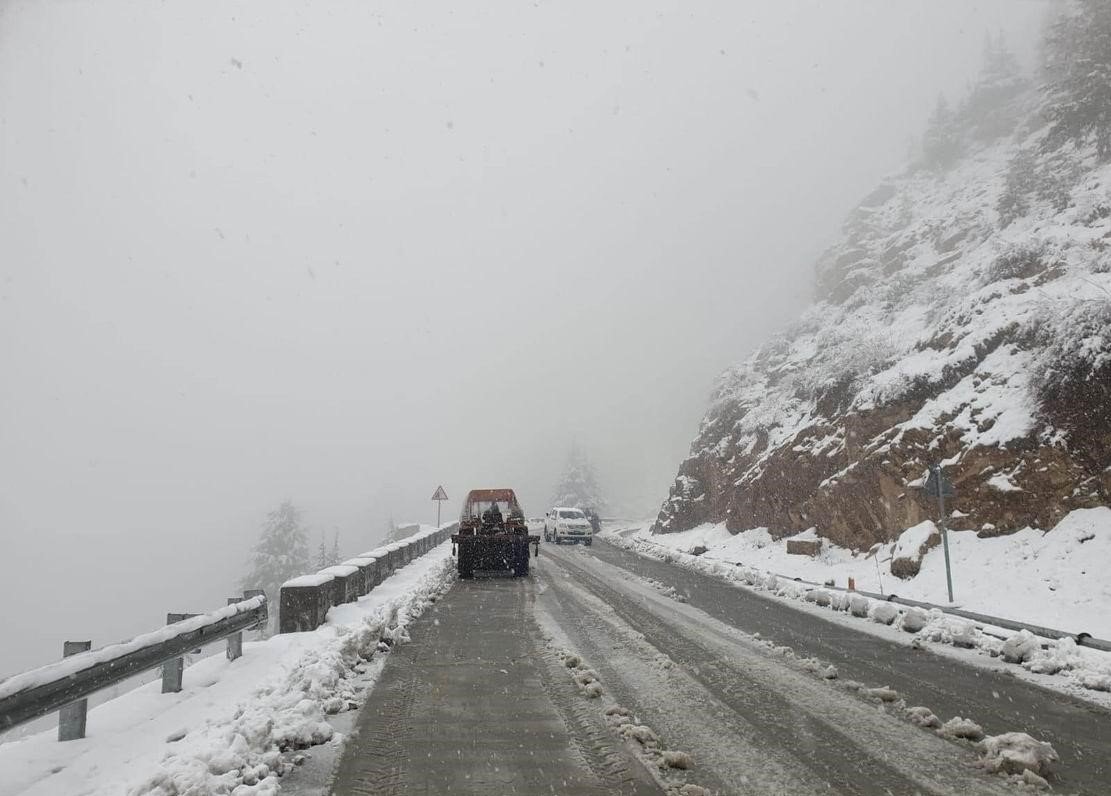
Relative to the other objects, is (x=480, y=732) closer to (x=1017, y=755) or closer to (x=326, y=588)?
(x=1017, y=755)

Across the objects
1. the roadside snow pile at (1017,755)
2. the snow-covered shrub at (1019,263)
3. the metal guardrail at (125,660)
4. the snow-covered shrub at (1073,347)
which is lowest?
the roadside snow pile at (1017,755)

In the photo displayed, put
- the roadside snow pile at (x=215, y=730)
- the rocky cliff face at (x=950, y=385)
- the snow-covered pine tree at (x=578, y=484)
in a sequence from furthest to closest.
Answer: the snow-covered pine tree at (x=578, y=484) → the rocky cliff face at (x=950, y=385) → the roadside snow pile at (x=215, y=730)

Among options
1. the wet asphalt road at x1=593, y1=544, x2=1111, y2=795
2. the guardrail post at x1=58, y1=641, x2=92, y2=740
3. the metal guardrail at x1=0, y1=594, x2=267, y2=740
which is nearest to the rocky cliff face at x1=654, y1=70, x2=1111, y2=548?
the wet asphalt road at x1=593, y1=544, x2=1111, y2=795

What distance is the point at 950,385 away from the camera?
1570 centimetres

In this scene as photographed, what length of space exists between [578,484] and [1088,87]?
49.6 meters

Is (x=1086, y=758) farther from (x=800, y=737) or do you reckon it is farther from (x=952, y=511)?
(x=952, y=511)

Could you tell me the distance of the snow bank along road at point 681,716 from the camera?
3912 millimetres

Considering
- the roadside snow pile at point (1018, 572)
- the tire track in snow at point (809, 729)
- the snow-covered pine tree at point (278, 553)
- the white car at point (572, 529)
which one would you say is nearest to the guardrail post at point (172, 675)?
the tire track in snow at point (809, 729)

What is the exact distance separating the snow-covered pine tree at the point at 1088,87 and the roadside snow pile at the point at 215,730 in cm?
2976

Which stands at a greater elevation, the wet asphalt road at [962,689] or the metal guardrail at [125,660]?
the metal guardrail at [125,660]

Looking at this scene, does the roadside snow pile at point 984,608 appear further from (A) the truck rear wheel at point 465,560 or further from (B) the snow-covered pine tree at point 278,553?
(B) the snow-covered pine tree at point 278,553

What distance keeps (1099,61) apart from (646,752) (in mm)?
33603

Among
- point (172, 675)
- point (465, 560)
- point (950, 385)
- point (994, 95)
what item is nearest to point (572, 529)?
point (465, 560)

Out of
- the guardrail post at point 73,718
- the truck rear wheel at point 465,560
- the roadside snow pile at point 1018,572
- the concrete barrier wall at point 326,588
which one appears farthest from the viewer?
the truck rear wheel at point 465,560
